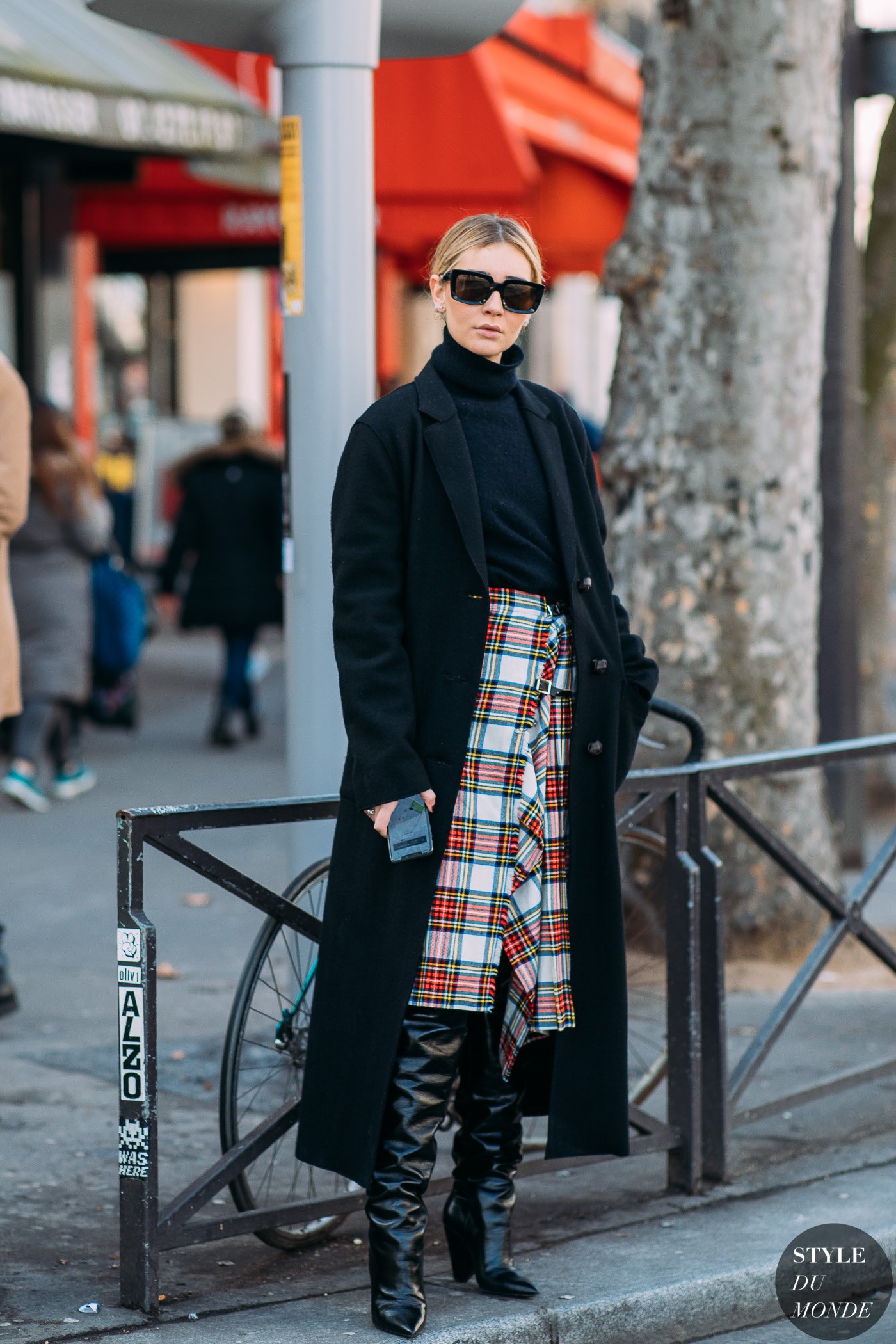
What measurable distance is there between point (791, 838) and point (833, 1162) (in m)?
2.07

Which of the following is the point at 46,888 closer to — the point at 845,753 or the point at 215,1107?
the point at 215,1107

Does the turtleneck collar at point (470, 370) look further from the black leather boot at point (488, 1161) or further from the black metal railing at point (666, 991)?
the black leather boot at point (488, 1161)

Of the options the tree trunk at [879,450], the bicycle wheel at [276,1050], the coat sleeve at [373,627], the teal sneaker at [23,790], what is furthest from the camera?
the tree trunk at [879,450]

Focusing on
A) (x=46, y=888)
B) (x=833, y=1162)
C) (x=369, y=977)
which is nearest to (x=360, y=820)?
(x=369, y=977)

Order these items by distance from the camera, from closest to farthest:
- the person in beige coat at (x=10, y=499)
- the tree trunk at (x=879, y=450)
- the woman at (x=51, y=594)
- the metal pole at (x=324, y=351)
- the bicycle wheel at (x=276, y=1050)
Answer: the bicycle wheel at (x=276, y=1050) → the metal pole at (x=324, y=351) → the person in beige coat at (x=10, y=499) → the woman at (x=51, y=594) → the tree trunk at (x=879, y=450)

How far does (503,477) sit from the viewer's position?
337cm

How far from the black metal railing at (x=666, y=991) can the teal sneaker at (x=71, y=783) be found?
15.0 feet

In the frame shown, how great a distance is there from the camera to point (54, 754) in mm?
9164

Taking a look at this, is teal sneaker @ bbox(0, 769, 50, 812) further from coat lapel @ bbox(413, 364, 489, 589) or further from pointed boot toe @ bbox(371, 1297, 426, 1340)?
coat lapel @ bbox(413, 364, 489, 589)

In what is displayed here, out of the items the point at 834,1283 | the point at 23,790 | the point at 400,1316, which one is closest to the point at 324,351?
the point at 400,1316

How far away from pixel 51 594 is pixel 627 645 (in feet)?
18.2

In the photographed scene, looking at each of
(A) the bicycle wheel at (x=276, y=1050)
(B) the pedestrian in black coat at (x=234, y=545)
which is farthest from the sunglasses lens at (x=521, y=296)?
(B) the pedestrian in black coat at (x=234, y=545)

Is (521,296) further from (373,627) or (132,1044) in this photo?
(132,1044)

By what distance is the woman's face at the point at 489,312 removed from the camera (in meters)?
3.32
